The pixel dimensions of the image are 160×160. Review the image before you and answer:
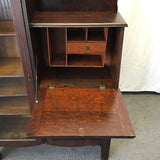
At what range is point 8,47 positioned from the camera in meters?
1.25

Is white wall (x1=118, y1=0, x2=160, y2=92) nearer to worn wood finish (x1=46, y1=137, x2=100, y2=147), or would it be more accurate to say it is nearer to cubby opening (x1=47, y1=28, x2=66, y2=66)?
cubby opening (x1=47, y1=28, x2=66, y2=66)

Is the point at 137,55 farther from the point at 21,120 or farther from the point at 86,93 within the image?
the point at 21,120

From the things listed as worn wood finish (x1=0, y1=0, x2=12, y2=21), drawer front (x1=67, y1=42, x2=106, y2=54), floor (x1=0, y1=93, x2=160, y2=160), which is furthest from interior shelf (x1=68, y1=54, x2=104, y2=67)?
floor (x1=0, y1=93, x2=160, y2=160)

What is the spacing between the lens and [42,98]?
1.03m

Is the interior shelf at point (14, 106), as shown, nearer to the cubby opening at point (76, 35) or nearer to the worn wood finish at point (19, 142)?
the worn wood finish at point (19, 142)

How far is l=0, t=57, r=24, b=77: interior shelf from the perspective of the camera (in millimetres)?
1082

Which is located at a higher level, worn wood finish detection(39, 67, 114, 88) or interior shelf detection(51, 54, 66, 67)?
interior shelf detection(51, 54, 66, 67)

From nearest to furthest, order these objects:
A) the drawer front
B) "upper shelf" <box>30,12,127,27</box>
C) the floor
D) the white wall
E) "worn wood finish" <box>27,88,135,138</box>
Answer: "worn wood finish" <box>27,88,135,138</box> → "upper shelf" <box>30,12,127,27</box> → the drawer front → the floor → the white wall

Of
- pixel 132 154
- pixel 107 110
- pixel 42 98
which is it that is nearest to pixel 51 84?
pixel 42 98

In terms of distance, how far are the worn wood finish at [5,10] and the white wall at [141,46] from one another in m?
0.89

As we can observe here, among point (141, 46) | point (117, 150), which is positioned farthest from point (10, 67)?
point (141, 46)

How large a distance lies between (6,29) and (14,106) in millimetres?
565

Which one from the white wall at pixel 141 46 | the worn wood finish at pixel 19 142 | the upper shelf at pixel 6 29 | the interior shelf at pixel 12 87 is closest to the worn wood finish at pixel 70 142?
the worn wood finish at pixel 19 142

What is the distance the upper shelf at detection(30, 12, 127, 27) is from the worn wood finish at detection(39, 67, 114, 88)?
396mm
